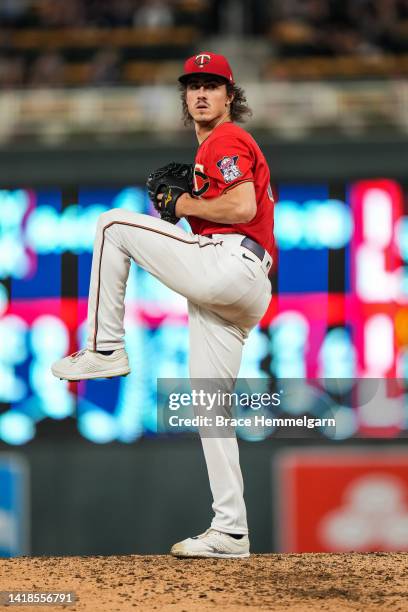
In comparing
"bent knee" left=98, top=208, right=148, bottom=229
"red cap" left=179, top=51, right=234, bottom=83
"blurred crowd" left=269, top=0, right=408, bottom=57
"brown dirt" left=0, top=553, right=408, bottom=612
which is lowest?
"brown dirt" left=0, top=553, right=408, bottom=612

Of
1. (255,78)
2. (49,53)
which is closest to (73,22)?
(49,53)

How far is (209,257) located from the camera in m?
5.35

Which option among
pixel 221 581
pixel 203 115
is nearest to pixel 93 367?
pixel 221 581

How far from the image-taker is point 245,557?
18.7ft

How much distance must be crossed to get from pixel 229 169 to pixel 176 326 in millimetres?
3960

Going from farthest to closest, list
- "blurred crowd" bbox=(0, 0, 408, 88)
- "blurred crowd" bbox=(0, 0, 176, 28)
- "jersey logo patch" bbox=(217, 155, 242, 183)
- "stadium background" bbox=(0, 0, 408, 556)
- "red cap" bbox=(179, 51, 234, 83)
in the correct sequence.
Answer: "blurred crowd" bbox=(0, 0, 176, 28)
"blurred crowd" bbox=(0, 0, 408, 88)
"stadium background" bbox=(0, 0, 408, 556)
"red cap" bbox=(179, 51, 234, 83)
"jersey logo patch" bbox=(217, 155, 242, 183)

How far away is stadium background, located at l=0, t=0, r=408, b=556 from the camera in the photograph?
29.5 ft

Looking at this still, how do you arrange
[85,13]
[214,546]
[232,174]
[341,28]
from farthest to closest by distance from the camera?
[85,13] < [341,28] < [214,546] < [232,174]

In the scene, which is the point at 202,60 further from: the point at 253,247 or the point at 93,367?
the point at 93,367

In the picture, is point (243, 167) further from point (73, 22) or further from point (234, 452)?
point (73, 22)

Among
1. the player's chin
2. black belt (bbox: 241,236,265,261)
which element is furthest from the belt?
the player's chin

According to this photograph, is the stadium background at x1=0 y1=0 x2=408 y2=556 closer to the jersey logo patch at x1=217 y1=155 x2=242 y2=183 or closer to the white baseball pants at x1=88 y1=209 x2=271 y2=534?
the white baseball pants at x1=88 y1=209 x2=271 y2=534

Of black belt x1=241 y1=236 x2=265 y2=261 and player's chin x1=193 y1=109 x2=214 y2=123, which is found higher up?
player's chin x1=193 y1=109 x2=214 y2=123

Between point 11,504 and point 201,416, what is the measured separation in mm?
5164
